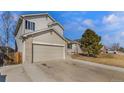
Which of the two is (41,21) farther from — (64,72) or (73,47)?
(64,72)

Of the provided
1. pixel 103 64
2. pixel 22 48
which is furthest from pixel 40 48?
pixel 103 64

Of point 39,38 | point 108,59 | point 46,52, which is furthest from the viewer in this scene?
point 46,52

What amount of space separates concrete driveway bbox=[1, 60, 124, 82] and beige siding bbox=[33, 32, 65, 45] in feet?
1.58

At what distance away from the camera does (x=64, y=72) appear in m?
6.23

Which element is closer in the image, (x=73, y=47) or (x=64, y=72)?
(x=64, y=72)

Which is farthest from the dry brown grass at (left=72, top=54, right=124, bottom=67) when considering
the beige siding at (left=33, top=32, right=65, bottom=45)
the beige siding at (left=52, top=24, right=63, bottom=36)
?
the beige siding at (left=52, top=24, right=63, bottom=36)

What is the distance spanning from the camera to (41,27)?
20.7 ft

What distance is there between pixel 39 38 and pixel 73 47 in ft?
2.74

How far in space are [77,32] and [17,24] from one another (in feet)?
4.63

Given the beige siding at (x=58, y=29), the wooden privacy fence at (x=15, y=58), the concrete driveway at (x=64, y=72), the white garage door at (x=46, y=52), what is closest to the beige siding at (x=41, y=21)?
the beige siding at (x=58, y=29)

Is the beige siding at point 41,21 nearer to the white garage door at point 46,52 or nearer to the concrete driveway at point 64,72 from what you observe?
the white garage door at point 46,52

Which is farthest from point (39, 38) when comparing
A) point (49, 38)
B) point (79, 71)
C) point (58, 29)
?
point (79, 71)
